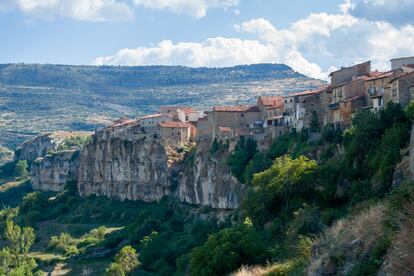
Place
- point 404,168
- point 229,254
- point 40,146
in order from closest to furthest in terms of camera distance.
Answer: point 229,254 → point 404,168 → point 40,146

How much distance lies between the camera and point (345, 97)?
5347cm

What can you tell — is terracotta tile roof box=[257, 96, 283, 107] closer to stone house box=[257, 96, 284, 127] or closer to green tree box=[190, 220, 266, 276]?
stone house box=[257, 96, 284, 127]

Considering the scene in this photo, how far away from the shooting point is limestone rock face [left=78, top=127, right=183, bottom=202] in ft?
272

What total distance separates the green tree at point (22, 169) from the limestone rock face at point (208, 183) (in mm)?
67912

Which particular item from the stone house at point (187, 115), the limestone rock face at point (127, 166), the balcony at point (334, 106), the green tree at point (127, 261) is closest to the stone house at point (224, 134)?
the limestone rock face at point (127, 166)

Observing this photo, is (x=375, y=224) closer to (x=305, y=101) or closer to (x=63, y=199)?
(x=305, y=101)

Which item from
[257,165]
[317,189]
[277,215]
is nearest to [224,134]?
[257,165]

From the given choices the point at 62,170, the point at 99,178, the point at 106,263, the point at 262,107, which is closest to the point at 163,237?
the point at 106,263

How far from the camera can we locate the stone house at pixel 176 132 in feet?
273

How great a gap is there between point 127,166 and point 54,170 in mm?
34392

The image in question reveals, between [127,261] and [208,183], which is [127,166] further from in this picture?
[127,261]

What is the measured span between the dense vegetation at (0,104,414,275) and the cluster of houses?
181 centimetres

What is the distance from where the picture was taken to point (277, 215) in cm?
4041

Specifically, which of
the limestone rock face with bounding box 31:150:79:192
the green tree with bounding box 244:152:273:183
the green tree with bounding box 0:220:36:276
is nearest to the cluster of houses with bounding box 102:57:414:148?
the green tree with bounding box 244:152:273:183
